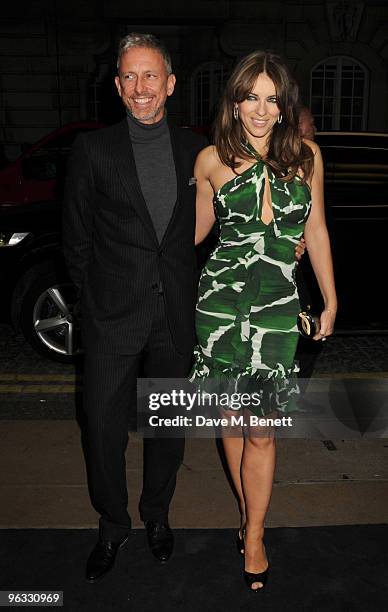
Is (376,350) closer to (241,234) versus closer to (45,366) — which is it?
(45,366)

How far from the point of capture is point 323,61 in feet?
61.1

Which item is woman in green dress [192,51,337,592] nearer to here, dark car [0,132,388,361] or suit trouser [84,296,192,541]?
suit trouser [84,296,192,541]

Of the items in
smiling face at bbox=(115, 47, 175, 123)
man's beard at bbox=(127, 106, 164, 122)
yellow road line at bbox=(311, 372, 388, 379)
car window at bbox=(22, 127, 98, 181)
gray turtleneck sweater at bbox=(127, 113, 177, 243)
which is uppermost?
car window at bbox=(22, 127, 98, 181)

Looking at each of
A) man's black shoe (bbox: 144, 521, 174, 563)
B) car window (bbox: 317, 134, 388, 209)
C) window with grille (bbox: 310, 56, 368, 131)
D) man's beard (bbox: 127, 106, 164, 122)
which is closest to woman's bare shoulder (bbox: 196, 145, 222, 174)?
man's beard (bbox: 127, 106, 164, 122)

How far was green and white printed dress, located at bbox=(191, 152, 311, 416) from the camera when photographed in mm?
2436

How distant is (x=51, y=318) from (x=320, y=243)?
3.02 m

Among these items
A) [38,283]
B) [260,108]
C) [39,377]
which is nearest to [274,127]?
[260,108]

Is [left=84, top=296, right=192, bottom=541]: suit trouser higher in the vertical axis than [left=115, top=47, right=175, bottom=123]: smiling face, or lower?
lower

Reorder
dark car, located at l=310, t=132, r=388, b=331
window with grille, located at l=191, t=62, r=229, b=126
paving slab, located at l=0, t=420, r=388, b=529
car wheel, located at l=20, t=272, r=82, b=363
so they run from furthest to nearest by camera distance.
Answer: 1. window with grille, located at l=191, t=62, r=229, b=126
2. car wheel, located at l=20, t=272, r=82, b=363
3. dark car, located at l=310, t=132, r=388, b=331
4. paving slab, located at l=0, t=420, r=388, b=529

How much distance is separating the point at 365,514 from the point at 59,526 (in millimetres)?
1396

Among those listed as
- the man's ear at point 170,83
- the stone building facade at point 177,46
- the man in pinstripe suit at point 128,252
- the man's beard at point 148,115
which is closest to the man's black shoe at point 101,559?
the man in pinstripe suit at point 128,252

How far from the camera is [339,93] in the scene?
19156 mm

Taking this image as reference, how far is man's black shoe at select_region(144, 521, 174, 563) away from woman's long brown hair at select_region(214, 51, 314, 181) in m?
1.54

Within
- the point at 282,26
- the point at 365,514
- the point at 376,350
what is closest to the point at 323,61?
the point at 282,26
